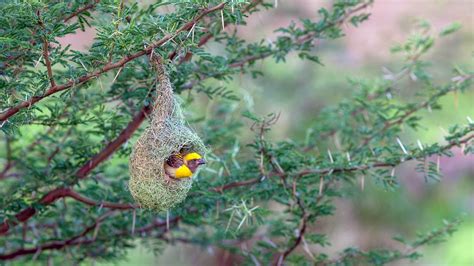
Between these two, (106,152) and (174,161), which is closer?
(174,161)

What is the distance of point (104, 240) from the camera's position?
3.38 meters

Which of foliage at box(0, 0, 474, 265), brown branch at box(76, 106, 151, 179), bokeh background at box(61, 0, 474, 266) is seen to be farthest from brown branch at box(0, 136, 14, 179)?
bokeh background at box(61, 0, 474, 266)

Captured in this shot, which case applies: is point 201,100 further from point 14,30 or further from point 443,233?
point 14,30

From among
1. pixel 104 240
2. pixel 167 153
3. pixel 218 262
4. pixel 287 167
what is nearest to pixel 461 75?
pixel 287 167

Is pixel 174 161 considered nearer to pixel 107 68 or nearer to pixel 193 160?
pixel 193 160

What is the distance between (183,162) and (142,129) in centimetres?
67

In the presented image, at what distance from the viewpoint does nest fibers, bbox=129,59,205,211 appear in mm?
2449

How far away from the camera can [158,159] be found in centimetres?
247

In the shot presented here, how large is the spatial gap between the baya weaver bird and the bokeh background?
4043 millimetres

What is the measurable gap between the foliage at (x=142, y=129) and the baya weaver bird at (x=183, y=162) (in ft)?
0.75

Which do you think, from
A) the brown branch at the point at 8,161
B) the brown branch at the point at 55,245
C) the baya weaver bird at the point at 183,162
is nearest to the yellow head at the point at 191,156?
the baya weaver bird at the point at 183,162

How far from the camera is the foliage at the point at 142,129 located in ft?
7.45

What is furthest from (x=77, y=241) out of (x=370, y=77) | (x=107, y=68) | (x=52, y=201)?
(x=370, y=77)

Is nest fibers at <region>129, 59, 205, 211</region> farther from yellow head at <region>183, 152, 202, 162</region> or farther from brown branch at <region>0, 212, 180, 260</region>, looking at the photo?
brown branch at <region>0, 212, 180, 260</region>
